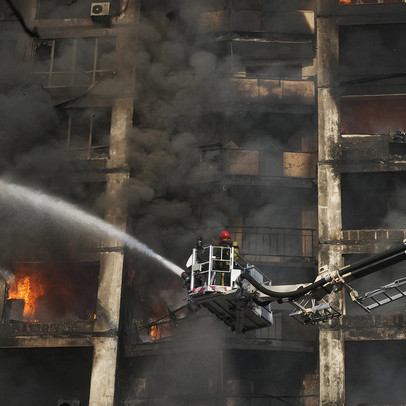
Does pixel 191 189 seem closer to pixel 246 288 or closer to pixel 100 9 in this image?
pixel 100 9

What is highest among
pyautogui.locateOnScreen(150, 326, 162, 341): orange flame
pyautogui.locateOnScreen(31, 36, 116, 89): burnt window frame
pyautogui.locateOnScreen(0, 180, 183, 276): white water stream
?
pyautogui.locateOnScreen(31, 36, 116, 89): burnt window frame

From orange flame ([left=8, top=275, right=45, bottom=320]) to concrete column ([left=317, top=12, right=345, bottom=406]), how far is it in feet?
35.2

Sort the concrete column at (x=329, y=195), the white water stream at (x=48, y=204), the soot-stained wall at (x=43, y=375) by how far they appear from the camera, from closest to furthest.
Answer: the concrete column at (x=329, y=195), the soot-stained wall at (x=43, y=375), the white water stream at (x=48, y=204)

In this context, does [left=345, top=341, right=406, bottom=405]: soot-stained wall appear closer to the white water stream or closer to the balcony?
the white water stream

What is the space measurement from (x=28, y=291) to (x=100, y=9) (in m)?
11.4

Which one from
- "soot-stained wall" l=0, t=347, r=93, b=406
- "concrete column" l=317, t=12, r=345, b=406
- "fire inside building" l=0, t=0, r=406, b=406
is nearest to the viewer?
"concrete column" l=317, t=12, r=345, b=406

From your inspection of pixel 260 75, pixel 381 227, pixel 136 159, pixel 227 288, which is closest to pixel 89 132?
pixel 136 159

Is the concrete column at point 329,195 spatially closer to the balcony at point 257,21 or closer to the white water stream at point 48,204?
the balcony at point 257,21

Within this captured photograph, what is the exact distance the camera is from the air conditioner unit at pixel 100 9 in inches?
1187

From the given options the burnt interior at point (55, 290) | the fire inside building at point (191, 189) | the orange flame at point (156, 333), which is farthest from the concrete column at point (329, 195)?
the burnt interior at point (55, 290)

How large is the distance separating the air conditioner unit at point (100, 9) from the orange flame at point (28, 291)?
419 inches

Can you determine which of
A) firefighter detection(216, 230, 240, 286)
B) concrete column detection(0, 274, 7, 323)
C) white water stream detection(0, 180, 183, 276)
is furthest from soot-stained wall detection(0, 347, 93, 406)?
firefighter detection(216, 230, 240, 286)

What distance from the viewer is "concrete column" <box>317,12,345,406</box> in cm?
2423

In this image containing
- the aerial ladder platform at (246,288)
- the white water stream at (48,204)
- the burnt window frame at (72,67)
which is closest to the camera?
the aerial ladder platform at (246,288)
